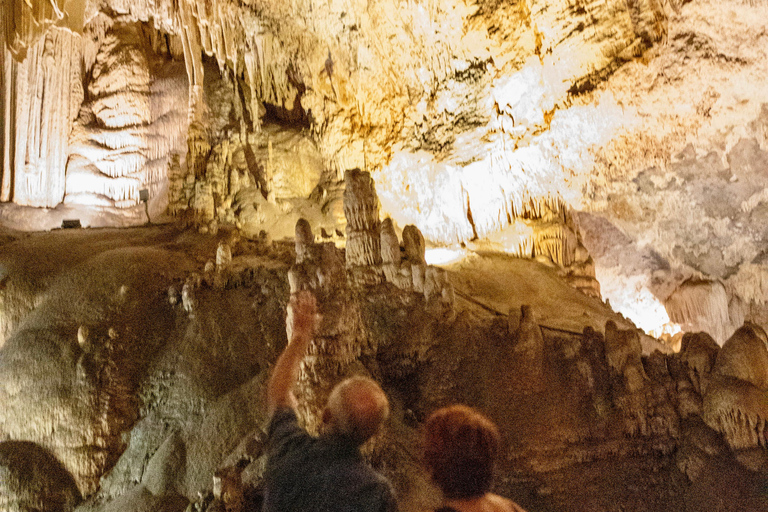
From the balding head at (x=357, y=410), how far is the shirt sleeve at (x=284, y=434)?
140 mm

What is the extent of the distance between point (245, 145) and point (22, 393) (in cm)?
1062

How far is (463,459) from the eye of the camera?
202cm

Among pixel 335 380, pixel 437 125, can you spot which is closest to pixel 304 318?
pixel 335 380

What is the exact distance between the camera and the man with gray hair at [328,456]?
203 centimetres

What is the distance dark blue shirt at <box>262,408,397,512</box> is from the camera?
201 cm

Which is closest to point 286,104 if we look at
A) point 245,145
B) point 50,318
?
point 245,145

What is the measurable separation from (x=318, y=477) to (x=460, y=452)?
0.55 m

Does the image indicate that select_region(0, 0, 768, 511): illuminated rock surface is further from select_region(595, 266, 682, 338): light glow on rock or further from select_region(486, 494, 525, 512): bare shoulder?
select_region(486, 494, 525, 512): bare shoulder

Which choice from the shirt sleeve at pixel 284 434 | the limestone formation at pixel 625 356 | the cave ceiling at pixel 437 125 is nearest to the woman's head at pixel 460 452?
the shirt sleeve at pixel 284 434

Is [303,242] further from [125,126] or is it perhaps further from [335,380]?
[125,126]

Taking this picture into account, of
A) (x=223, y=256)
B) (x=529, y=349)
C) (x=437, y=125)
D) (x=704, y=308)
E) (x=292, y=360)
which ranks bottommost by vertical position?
(x=704, y=308)

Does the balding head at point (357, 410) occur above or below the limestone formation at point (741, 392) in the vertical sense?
above

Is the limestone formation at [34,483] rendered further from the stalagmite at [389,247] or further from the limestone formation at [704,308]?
the limestone formation at [704,308]

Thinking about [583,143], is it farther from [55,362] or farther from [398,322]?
[55,362]
